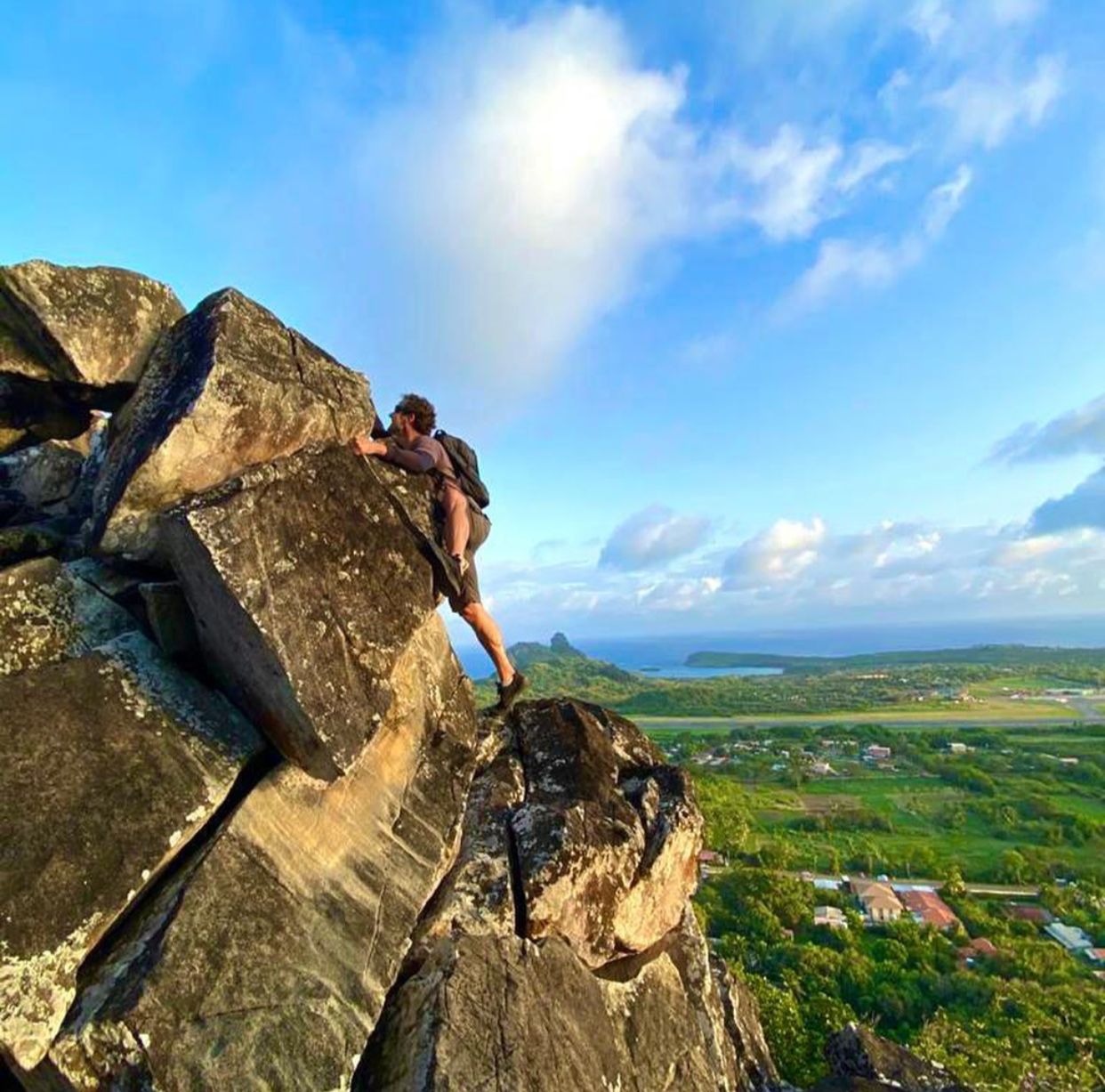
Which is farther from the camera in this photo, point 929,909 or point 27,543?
point 929,909

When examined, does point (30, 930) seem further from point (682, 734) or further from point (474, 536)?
point (682, 734)

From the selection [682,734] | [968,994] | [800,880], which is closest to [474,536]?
[968,994]

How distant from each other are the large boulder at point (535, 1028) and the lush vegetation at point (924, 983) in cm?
1920

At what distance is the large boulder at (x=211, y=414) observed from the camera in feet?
29.5

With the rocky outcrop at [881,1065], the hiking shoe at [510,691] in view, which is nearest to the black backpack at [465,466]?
the hiking shoe at [510,691]

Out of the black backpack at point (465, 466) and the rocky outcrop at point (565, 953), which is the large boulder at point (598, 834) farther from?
the black backpack at point (465, 466)

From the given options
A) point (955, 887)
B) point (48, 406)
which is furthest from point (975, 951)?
point (48, 406)

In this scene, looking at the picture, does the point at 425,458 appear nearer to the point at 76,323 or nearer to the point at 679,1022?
the point at 76,323

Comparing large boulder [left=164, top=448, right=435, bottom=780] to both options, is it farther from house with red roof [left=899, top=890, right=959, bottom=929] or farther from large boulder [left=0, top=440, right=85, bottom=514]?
house with red roof [left=899, top=890, right=959, bottom=929]

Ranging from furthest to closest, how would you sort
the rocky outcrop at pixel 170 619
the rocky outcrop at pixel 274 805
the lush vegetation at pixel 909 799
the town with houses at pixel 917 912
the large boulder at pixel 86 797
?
the lush vegetation at pixel 909 799 < the town with houses at pixel 917 912 < the rocky outcrop at pixel 170 619 < the rocky outcrop at pixel 274 805 < the large boulder at pixel 86 797

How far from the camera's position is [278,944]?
7.44 metres

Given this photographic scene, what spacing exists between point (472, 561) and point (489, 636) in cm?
150

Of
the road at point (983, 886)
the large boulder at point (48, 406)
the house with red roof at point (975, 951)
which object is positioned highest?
the large boulder at point (48, 406)

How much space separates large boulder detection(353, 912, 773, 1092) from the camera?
7.41m
